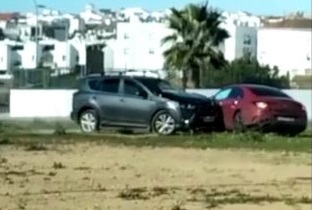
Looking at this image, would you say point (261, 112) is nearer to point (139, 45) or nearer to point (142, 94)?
point (142, 94)

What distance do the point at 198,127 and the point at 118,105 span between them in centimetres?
201

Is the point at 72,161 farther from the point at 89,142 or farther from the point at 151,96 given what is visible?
the point at 151,96

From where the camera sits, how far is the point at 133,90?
94.7 feet

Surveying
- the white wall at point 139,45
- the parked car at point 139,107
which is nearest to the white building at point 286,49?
the parked car at point 139,107

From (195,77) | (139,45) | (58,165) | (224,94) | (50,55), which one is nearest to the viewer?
(58,165)

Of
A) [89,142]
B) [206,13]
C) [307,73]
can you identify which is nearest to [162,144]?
[89,142]

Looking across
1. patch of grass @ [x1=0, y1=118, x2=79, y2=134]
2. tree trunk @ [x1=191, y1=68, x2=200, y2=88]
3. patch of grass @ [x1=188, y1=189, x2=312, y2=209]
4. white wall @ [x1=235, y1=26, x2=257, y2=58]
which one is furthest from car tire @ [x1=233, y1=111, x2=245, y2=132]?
white wall @ [x1=235, y1=26, x2=257, y2=58]

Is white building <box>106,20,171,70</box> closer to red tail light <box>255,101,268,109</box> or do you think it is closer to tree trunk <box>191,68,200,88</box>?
tree trunk <box>191,68,200,88</box>

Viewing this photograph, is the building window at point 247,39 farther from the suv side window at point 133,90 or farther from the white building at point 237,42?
the suv side window at point 133,90

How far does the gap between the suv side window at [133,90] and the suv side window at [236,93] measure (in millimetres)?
2286

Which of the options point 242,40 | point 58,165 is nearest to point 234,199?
point 58,165

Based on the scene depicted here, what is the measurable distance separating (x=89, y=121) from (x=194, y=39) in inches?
1365

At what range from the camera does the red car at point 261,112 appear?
28.2 meters

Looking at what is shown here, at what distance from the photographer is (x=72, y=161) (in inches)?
733
